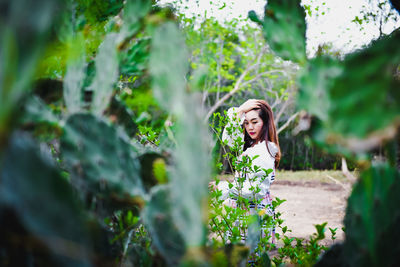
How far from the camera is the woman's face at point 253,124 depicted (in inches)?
127

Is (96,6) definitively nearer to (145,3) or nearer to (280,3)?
(145,3)

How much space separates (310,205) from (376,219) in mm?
6994

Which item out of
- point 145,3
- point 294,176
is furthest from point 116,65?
point 294,176

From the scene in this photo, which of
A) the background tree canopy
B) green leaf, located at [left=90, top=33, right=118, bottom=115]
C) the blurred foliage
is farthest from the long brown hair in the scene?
green leaf, located at [left=90, top=33, right=118, bottom=115]

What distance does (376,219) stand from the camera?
0.58 metres

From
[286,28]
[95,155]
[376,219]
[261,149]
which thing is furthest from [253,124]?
[95,155]

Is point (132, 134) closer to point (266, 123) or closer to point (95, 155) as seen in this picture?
point (95, 155)

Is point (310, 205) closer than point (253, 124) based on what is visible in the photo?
No

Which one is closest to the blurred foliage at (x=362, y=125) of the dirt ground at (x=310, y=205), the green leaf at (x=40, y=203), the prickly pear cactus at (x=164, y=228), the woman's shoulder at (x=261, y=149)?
the prickly pear cactus at (x=164, y=228)

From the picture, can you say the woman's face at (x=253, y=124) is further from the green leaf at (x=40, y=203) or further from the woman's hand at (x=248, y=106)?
the green leaf at (x=40, y=203)

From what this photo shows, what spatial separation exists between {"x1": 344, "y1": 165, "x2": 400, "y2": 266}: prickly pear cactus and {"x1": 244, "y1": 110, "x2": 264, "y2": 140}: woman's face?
2637 millimetres

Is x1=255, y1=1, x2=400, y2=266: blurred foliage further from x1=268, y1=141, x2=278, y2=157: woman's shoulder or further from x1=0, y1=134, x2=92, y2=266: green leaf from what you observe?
x1=268, y1=141, x2=278, y2=157: woman's shoulder

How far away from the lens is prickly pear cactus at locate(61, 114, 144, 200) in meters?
0.55

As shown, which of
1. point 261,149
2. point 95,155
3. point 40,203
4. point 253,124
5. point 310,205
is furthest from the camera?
point 310,205
